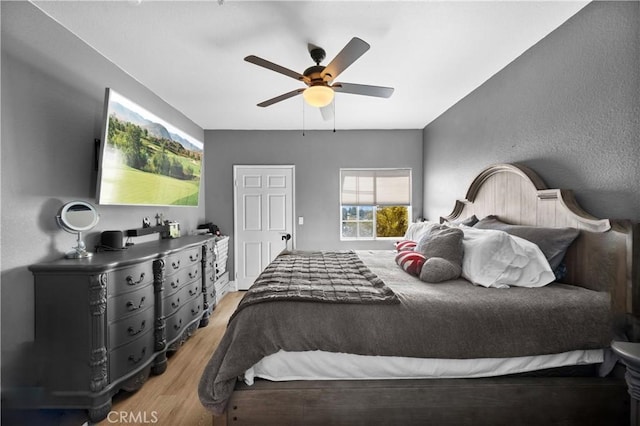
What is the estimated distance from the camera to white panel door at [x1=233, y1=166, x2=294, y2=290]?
183 inches

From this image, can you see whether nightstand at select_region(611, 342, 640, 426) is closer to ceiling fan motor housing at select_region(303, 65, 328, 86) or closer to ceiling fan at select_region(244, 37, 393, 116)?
ceiling fan at select_region(244, 37, 393, 116)

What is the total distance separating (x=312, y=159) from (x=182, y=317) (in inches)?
114

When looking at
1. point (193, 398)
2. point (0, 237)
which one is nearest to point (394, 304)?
point (193, 398)

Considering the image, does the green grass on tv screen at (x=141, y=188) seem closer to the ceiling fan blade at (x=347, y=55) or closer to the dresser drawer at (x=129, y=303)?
the dresser drawer at (x=129, y=303)

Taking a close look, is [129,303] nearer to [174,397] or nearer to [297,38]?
[174,397]

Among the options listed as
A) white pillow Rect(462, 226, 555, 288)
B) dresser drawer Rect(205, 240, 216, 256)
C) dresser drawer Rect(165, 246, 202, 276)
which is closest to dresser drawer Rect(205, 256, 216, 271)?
dresser drawer Rect(205, 240, 216, 256)

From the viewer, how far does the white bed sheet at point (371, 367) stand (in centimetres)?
146

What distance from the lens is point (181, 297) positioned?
108 inches

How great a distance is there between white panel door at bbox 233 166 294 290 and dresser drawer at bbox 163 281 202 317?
1.51m

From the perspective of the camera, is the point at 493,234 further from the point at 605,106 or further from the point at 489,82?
the point at 489,82

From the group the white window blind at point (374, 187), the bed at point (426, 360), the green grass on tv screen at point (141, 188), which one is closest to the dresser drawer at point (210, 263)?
the green grass on tv screen at point (141, 188)

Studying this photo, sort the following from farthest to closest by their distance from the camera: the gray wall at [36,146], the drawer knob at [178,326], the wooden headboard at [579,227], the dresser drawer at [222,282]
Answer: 1. the dresser drawer at [222,282]
2. the drawer knob at [178,326]
3. the gray wall at [36,146]
4. the wooden headboard at [579,227]

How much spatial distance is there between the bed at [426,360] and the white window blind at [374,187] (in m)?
3.20

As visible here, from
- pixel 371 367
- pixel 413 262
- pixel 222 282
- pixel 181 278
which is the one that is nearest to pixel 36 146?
pixel 181 278
